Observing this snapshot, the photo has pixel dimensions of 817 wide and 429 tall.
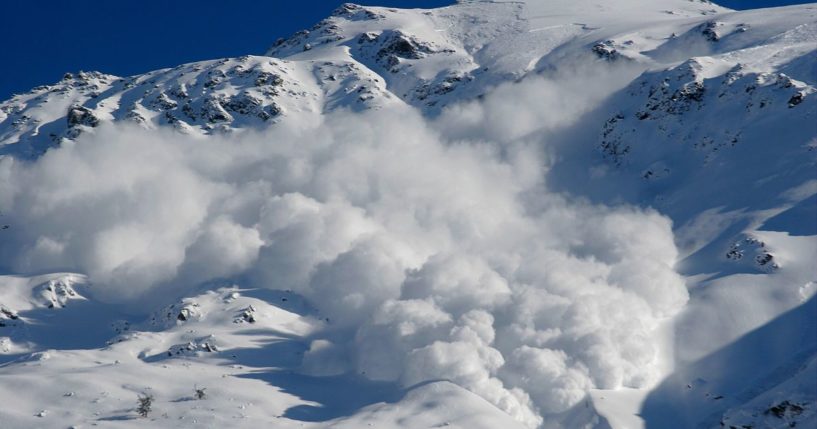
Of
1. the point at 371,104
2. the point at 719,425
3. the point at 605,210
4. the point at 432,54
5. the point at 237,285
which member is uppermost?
the point at 432,54

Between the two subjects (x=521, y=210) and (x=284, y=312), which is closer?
(x=284, y=312)

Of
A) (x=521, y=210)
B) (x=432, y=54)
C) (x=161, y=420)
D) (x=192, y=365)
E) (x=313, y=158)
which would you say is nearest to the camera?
(x=161, y=420)

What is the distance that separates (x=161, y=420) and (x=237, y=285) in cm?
4068

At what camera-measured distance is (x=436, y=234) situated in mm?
104875

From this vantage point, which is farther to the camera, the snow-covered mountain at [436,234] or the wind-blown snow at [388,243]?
the wind-blown snow at [388,243]

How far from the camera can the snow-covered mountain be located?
64125 millimetres

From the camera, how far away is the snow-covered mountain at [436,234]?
210 feet

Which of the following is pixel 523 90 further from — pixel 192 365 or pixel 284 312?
pixel 192 365

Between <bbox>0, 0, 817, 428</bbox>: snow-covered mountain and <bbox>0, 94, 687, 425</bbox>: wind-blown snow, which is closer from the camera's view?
<bbox>0, 0, 817, 428</bbox>: snow-covered mountain

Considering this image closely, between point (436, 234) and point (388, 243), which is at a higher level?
point (436, 234)

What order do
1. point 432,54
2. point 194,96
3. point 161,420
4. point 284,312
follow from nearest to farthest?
point 161,420, point 284,312, point 194,96, point 432,54

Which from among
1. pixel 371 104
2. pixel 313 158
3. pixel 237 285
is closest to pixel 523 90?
pixel 371 104

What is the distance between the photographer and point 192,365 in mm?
71625

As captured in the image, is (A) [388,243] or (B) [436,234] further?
(B) [436,234]
